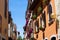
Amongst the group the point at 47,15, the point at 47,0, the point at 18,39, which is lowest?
the point at 18,39

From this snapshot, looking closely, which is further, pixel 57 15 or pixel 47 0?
pixel 47 0

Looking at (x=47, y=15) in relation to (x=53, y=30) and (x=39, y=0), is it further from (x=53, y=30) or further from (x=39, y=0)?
(x=39, y=0)

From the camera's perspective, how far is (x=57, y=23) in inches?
698

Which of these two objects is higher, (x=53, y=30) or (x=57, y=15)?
(x=57, y=15)

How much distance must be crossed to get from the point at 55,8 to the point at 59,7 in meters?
0.62

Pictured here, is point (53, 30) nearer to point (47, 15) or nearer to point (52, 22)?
point (52, 22)

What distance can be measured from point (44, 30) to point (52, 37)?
13.0 feet

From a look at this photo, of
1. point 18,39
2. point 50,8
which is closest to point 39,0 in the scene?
point 50,8

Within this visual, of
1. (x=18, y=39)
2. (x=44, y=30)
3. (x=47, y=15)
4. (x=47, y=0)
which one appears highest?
(x=47, y=0)

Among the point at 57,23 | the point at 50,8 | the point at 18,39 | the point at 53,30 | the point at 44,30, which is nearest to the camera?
the point at 57,23

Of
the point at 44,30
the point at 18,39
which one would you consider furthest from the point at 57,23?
the point at 18,39

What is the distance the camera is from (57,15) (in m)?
17.8

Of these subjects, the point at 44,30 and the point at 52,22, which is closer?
the point at 52,22

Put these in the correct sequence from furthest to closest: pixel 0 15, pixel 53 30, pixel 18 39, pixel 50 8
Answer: pixel 18 39
pixel 0 15
pixel 50 8
pixel 53 30
